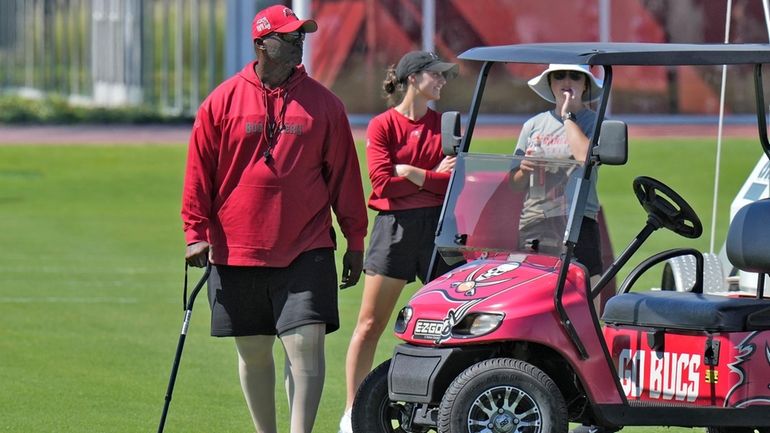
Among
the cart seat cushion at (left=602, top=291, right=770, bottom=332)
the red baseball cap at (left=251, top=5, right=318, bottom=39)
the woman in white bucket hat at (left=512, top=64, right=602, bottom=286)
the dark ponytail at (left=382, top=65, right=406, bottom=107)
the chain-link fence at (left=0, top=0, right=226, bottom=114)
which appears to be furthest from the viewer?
the chain-link fence at (left=0, top=0, right=226, bottom=114)

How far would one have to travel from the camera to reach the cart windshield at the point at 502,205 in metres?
6.83

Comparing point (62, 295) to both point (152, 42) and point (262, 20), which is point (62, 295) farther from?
point (152, 42)

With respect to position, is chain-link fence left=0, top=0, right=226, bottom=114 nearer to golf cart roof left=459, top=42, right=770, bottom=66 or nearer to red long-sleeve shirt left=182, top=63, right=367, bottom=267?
red long-sleeve shirt left=182, top=63, right=367, bottom=267

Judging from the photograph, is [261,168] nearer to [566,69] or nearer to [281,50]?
[281,50]

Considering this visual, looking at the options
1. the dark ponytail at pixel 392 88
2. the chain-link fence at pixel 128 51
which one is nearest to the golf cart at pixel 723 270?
the dark ponytail at pixel 392 88

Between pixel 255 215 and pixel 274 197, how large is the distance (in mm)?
110

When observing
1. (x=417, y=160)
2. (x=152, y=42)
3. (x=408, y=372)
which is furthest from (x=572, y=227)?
(x=152, y=42)

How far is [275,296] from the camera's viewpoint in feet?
22.4

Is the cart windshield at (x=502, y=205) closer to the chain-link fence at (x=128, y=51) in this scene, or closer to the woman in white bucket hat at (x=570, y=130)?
the woman in white bucket hat at (x=570, y=130)

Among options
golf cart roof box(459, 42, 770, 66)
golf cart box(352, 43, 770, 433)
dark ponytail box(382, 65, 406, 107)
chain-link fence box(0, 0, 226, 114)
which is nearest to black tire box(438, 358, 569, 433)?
golf cart box(352, 43, 770, 433)

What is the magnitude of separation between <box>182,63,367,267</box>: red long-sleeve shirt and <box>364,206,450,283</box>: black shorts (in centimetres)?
138

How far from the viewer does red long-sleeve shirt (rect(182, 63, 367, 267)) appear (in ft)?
22.1

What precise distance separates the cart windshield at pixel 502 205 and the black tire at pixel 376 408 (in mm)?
663

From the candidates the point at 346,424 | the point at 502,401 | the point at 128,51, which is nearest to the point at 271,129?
the point at 502,401
